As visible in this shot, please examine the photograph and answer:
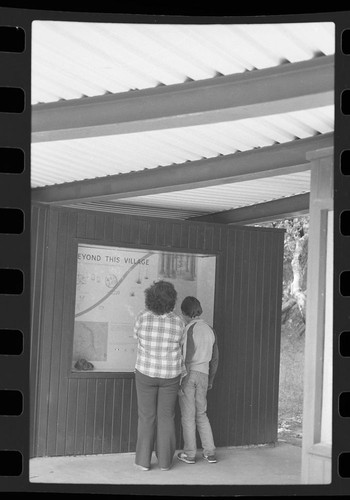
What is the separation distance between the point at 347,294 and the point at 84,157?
3.09 metres

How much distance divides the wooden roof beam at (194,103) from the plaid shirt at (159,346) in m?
2.24

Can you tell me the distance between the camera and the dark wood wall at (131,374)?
7.18 meters

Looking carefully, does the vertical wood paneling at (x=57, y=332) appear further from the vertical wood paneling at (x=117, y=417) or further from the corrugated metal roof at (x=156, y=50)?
the corrugated metal roof at (x=156, y=50)

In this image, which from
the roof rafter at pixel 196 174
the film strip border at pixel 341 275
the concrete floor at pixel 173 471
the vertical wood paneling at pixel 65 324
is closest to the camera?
the film strip border at pixel 341 275

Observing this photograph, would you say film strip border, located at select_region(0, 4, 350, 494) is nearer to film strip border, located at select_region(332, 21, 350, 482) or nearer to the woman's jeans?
film strip border, located at select_region(332, 21, 350, 482)

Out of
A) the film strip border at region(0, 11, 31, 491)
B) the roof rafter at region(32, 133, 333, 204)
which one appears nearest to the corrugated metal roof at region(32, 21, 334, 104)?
the film strip border at region(0, 11, 31, 491)

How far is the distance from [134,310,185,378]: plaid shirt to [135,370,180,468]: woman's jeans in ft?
0.24

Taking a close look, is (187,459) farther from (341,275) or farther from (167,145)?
(341,275)

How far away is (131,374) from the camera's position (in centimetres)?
746

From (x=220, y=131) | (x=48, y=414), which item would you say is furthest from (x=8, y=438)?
(x=48, y=414)

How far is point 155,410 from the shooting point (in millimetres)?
6711

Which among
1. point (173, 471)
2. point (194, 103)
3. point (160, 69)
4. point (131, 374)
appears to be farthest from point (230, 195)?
point (160, 69)

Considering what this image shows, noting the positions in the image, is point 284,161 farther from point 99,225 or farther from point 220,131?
point 99,225

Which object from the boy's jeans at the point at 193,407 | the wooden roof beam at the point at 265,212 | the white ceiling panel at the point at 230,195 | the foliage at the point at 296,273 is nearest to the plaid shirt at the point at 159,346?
the boy's jeans at the point at 193,407
